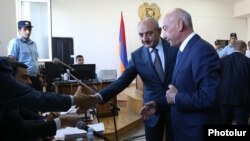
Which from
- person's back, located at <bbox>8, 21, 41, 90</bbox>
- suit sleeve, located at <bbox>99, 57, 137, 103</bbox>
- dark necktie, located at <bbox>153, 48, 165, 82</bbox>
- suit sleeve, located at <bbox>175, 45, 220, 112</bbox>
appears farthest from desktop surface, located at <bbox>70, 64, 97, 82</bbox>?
suit sleeve, located at <bbox>175, 45, 220, 112</bbox>

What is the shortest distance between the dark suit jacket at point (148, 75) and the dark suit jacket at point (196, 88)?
1.45 ft

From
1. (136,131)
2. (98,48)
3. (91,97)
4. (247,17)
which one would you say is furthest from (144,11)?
(91,97)

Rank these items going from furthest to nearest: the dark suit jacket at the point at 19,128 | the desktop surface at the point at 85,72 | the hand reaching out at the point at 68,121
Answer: the desktop surface at the point at 85,72, the hand reaching out at the point at 68,121, the dark suit jacket at the point at 19,128

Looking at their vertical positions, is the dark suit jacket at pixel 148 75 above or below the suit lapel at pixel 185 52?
below

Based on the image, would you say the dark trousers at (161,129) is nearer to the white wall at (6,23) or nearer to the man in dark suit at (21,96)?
the man in dark suit at (21,96)

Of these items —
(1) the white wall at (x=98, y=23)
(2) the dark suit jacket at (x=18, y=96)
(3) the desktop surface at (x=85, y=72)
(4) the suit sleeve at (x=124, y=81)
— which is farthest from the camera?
(1) the white wall at (x=98, y=23)

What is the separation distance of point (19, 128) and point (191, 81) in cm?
103

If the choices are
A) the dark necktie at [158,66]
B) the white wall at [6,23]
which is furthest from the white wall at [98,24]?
the dark necktie at [158,66]

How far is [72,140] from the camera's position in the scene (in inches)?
84.0

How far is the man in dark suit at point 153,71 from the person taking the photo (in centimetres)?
223

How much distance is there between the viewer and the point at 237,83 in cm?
398

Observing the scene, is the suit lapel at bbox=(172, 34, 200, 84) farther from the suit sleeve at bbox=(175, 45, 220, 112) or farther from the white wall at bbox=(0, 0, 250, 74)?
the white wall at bbox=(0, 0, 250, 74)

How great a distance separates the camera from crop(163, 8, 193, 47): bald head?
1.76 meters

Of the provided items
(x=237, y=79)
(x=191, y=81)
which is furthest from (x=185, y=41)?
(x=237, y=79)
